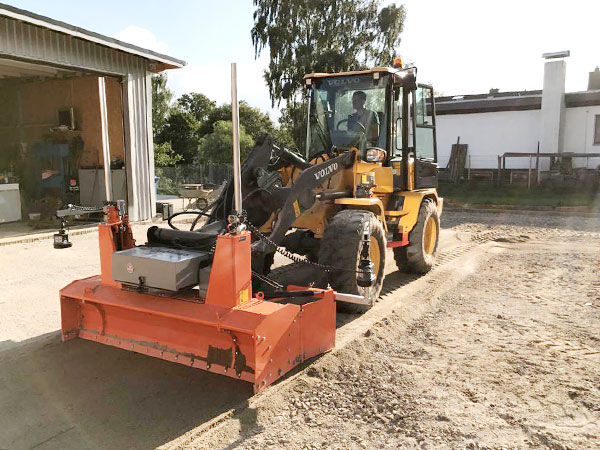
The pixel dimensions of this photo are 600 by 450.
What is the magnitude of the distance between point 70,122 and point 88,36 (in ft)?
14.6

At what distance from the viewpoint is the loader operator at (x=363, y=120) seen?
672cm

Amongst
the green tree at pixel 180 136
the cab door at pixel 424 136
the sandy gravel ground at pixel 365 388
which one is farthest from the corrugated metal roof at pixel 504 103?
the green tree at pixel 180 136

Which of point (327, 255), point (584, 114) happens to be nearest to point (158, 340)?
point (327, 255)

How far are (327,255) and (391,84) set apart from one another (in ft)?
8.53

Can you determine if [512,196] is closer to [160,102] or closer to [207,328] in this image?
[207,328]

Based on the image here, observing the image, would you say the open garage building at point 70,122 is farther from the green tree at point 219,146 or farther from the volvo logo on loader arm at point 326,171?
the green tree at point 219,146

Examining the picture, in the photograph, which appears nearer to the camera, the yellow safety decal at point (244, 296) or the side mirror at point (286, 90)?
the yellow safety decal at point (244, 296)

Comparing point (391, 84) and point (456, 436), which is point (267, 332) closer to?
point (456, 436)

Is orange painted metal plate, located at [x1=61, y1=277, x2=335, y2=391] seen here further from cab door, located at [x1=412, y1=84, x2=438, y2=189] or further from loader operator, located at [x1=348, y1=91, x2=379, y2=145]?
cab door, located at [x1=412, y1=84, x2=438, y2=189]

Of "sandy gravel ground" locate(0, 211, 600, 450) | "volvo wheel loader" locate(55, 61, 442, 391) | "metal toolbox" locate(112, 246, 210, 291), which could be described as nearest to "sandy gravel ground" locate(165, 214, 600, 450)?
"sandy gravel ground" locate(0, 211, 600, 450)

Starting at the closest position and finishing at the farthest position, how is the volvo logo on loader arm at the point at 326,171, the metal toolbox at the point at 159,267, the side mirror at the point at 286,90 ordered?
the metal toolbox at the point at 159,267
the volvo logo on loader arm at the point at 326,171
the side mirror at the point at 286,90

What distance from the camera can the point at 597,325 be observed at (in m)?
5.34

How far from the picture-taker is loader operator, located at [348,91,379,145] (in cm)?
672

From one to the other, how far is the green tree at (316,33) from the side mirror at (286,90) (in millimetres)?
126
